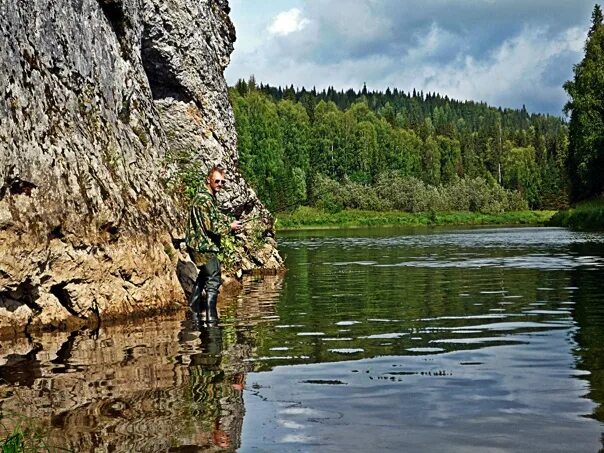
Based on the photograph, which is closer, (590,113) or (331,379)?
(331,379)

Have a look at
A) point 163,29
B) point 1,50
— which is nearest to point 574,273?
point 163,29

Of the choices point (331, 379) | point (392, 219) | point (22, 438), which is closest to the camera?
point (22, 438)

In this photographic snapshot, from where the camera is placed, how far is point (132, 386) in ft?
26.0

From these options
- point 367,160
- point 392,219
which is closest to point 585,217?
point 392,219

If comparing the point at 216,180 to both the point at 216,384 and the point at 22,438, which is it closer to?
the point at 216,384

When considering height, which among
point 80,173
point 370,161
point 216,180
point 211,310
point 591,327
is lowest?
point 591,327

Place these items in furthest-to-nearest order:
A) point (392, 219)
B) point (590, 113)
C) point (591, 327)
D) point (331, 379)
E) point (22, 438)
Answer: point (392, 219) < point (590, 113) < point (591, 327) < point (331, 379) < point (22, 438)

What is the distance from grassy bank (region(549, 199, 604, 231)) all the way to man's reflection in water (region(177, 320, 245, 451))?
47.4 m

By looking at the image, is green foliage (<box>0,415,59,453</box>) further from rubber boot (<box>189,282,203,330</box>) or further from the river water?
rubber boot (<box>189,282,203,330</box>)

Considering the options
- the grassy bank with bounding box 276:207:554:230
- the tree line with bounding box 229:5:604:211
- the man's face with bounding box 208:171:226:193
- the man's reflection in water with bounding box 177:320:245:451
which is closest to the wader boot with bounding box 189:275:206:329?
the man's face with bounding box 208:171:226:193

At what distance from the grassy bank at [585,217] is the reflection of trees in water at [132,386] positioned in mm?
→ 47441

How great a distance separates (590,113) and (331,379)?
60.9 m

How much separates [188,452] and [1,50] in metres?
9.39

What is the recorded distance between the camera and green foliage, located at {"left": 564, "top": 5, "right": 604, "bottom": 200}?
205ft
